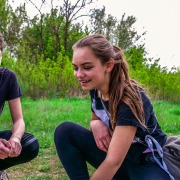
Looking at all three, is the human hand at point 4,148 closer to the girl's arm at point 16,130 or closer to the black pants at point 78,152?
the girl's arm at point 16,130

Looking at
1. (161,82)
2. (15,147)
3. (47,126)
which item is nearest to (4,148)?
(15,147)

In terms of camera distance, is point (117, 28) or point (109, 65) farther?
point (117, 28)

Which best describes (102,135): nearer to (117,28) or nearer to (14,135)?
(14,135)

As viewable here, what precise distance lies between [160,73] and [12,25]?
12405 millimetres

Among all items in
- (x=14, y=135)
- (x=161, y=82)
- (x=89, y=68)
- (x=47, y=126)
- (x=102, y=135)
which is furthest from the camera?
(x=161, y=82)

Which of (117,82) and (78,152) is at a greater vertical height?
(117,82)

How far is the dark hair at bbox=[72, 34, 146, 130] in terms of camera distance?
1.34 meters

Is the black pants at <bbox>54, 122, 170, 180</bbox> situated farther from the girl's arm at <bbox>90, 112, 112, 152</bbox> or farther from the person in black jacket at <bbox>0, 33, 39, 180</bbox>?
the person in black jacket at <bbox>0, 33, 39, 180</bbox>

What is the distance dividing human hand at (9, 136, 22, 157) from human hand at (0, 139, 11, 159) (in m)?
0.03

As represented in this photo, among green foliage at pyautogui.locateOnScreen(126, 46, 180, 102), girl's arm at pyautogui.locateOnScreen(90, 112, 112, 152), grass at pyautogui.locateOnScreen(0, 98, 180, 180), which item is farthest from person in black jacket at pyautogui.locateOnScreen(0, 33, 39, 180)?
green foliage at pyautogui.locateOnScreen(126, 46, 180, 102)

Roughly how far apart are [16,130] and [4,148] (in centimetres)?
19

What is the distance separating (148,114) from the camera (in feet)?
4.56

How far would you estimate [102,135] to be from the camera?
1606 mm

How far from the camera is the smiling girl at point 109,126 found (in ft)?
4.32
